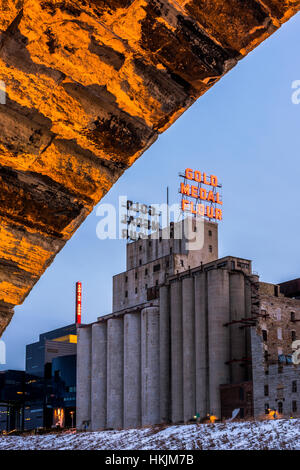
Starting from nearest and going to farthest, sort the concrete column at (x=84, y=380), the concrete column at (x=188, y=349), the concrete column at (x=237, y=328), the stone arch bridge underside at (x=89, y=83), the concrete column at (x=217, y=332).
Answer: the stone arch bridge underside at (x=89, y=83)
the concrete column at (x=217, y=332)
the concrete column at (x=237, y=328)
the concrete column at (x=188, y=349)
the concrete column at (x=84, y=380)

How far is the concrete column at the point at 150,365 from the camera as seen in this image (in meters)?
57.7

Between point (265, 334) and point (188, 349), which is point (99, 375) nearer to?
point (188, 349)

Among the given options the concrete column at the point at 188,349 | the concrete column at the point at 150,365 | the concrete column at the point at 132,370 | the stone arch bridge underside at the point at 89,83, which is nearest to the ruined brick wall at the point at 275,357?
the concrete column at the point at 188,349

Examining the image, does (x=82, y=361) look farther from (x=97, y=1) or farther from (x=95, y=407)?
(x=97, y=1)

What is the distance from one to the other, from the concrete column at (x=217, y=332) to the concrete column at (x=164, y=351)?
7049mm

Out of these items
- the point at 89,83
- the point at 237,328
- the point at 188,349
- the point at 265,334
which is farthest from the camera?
the point at 188,349

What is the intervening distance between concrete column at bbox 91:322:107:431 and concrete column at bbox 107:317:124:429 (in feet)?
8.55

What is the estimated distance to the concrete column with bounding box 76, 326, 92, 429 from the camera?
234ft

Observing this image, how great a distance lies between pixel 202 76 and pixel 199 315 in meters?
52.2

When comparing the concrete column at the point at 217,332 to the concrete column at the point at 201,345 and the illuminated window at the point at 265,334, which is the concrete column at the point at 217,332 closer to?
the concrete column at the point at 201,345

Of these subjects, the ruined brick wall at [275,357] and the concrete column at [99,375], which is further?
the concrete column at [99,375]

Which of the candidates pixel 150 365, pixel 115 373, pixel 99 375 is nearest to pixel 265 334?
pixel 150 365

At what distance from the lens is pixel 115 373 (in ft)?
217

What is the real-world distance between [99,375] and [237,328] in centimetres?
2413
